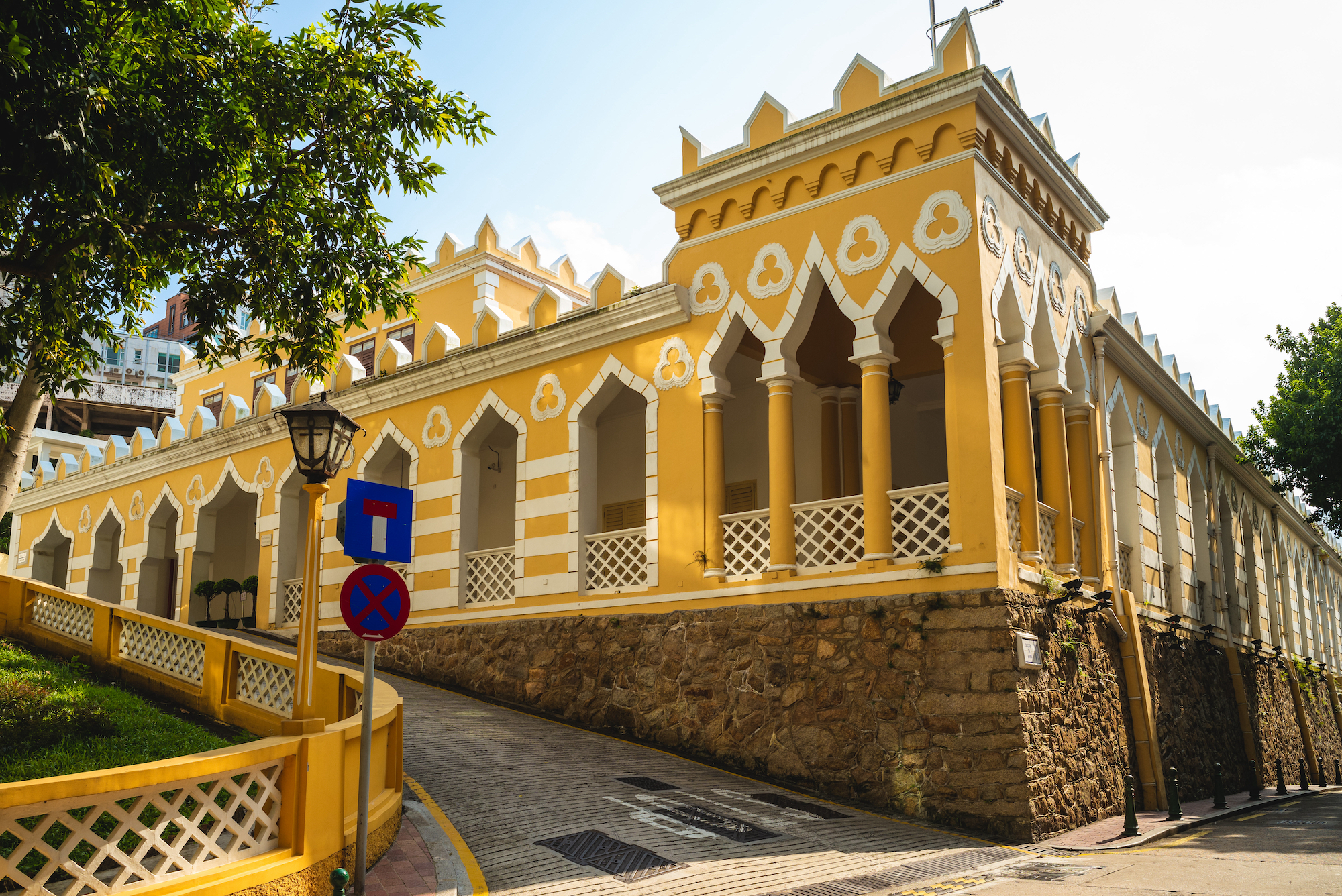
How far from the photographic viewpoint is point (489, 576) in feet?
50.1

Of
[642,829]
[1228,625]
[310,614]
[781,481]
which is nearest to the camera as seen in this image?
[310,614]

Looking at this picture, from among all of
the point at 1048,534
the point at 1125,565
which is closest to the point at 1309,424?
the point at 1125,565

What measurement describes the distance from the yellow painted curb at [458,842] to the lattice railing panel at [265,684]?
5.11ft

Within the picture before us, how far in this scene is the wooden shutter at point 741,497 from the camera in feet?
52.3

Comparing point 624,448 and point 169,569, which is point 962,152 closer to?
point 624,448

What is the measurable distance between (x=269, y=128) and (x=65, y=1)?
7.46 feet

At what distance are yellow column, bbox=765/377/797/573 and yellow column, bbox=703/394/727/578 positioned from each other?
0.73 metres

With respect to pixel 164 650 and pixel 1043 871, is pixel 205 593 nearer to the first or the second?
pixel 164 650

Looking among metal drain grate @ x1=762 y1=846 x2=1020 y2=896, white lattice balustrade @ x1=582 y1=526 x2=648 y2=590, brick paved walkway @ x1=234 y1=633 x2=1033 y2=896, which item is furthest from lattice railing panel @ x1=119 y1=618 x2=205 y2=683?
metal drain grate @ x1=762 y1=846 x2=1020 y2=896

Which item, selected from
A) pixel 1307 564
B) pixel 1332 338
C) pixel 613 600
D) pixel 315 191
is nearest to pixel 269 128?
pixel 315 191

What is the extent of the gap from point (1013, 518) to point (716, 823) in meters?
4.89

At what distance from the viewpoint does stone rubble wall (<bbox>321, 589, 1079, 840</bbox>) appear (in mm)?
10070

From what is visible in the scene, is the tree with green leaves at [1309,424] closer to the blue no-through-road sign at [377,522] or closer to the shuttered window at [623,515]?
the shuttered window at [623,515]

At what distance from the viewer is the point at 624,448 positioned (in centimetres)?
Result: 1764
